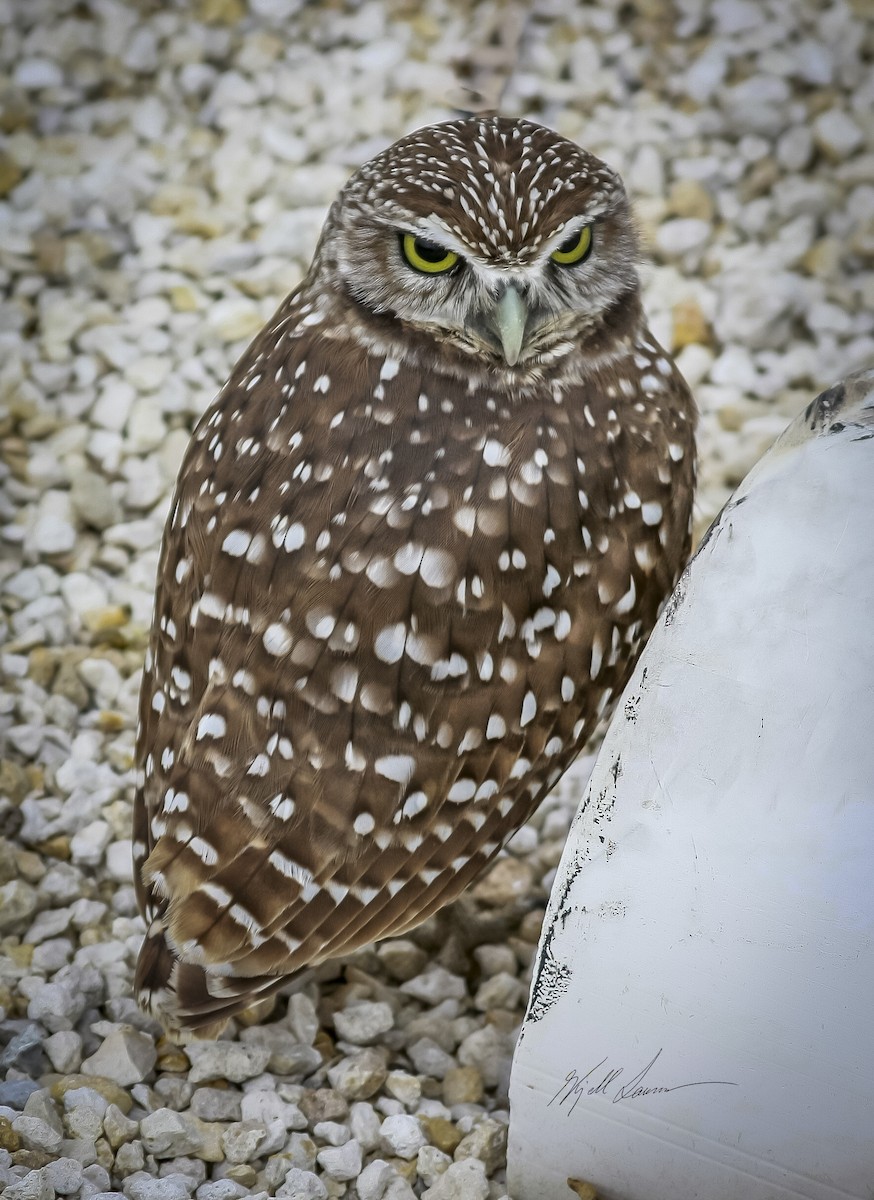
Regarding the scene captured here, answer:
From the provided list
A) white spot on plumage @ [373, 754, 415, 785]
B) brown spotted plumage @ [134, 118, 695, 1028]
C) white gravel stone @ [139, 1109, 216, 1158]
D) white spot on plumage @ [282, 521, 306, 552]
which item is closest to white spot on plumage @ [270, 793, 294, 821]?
brown spotted plumage @ [134, 118, 695, 1028]

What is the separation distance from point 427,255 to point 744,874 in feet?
3.17

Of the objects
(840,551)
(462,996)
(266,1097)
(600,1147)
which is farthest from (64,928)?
(840,551)

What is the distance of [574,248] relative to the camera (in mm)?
1834

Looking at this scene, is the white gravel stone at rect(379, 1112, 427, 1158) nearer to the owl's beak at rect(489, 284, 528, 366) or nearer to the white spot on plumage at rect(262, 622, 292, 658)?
the white spot on plumage at rect(262, 622, 292, 658)

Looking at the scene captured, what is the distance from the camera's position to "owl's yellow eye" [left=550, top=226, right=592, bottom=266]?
181 cm

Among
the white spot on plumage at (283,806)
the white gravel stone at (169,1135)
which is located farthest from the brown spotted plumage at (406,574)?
the white gravel stone at (169,1135)

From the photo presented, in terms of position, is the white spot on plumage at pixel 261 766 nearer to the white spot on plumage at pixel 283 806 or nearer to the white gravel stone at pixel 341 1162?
the white spot on plumage at pixel 283 806

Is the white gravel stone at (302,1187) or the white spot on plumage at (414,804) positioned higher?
the white spot on plumage at (414,804)

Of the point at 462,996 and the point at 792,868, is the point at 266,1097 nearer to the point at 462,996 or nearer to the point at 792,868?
the point at 462,996

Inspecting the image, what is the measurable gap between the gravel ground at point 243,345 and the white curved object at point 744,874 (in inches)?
15.4

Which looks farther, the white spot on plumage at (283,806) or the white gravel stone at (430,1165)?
the white gravel stone at (430,1165)

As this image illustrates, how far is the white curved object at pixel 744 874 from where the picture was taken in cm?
143
